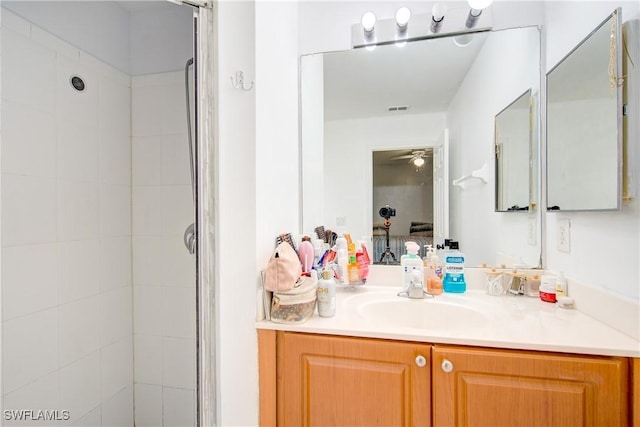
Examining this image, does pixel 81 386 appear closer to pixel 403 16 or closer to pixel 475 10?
pixel 403 16

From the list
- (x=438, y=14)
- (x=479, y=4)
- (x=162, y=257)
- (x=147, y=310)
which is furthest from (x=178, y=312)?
(x=479, y=4)

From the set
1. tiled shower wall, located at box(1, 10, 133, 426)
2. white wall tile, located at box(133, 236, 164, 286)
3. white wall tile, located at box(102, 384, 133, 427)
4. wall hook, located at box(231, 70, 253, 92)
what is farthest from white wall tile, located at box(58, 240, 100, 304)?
wall hook, located at box(231, 70, 253, 92)

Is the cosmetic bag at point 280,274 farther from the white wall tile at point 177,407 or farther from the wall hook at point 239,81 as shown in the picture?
the white wall tile at point 177,407

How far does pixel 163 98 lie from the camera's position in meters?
1.47

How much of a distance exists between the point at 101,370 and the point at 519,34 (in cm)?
235

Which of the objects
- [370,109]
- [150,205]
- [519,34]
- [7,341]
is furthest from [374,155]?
[7,341]

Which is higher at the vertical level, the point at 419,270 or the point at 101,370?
the point at 419,270

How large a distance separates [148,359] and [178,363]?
0.55ft

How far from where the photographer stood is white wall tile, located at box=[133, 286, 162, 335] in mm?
1493

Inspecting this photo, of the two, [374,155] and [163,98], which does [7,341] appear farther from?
[374,155]

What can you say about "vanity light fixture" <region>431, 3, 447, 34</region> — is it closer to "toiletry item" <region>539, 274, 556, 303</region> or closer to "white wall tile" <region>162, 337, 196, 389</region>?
"toiletry item" <region>539, 274, 556, 303</region>

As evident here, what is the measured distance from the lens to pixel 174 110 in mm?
1454

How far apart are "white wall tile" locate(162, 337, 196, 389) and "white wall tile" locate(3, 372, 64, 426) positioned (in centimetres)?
40

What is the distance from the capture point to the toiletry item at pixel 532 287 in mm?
1218
